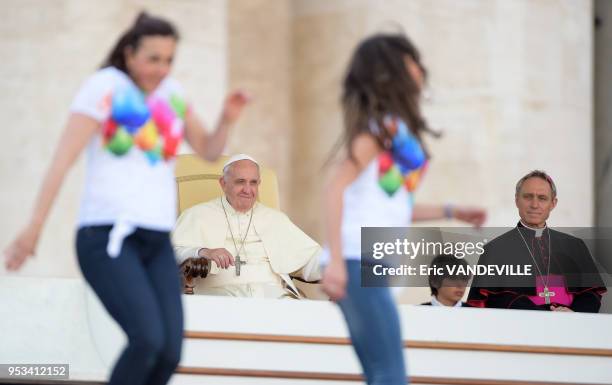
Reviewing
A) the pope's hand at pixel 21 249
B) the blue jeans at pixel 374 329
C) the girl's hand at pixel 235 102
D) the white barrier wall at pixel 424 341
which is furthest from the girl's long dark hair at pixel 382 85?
the white barrier wall at pixel 424 341

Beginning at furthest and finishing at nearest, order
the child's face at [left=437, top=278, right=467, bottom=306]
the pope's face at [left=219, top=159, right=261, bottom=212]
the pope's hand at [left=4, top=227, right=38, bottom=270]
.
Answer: the pope's face at [left=219, top=159, right=261, bottom=212] → the child's face at [left=437, top=278, right=467, bottom=306] → the pope's hand at [left=4, top=227, right=38, bottom=270]

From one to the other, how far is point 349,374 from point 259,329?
1.22 feet

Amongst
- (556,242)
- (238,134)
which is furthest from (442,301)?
(238,134)

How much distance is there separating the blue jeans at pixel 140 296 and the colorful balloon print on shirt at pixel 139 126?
0.21 meters

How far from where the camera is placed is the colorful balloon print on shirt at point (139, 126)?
4031mm

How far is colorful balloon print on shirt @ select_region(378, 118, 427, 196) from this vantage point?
13.3 ft

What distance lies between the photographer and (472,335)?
5.90m

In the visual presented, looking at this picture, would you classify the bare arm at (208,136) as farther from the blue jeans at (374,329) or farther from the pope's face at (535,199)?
the pope's face at (535,199)

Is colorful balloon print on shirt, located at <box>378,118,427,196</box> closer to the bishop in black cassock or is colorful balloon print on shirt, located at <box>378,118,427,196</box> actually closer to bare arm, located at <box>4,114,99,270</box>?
bare arm, located at <box>4,114,99,270</box>

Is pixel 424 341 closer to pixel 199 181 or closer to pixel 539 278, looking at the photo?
pixel 539 278

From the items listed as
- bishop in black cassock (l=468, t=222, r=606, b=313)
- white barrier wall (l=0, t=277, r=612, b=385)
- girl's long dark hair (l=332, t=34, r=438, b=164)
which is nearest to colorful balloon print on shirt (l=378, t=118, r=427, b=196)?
girl's long dark hair (l=332, t=34, r=438, b=164)

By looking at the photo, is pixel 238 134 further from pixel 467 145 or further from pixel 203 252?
pixel 203 252

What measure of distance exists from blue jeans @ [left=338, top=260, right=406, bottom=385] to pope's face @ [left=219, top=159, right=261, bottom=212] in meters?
2.83

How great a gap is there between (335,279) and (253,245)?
3.32 meters
